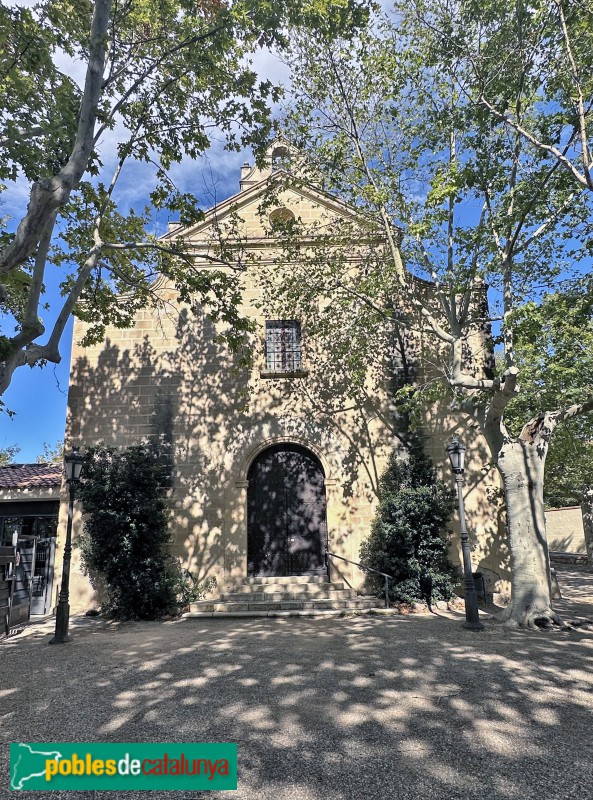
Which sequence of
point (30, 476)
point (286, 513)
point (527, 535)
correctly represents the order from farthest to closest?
point (30, 476)
point (286, 513)
point (527, 535)

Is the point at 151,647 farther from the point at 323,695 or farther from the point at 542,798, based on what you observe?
the point at 542,798

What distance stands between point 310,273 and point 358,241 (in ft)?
5.70

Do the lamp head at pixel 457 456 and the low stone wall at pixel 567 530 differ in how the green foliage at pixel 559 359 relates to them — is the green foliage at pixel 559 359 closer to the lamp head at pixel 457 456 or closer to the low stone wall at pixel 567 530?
the lamp head at pixel 457 456

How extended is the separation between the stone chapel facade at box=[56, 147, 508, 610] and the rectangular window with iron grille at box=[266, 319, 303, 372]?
→ 1.1 inches

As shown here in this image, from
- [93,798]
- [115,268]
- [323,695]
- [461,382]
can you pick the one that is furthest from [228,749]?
[115,268]

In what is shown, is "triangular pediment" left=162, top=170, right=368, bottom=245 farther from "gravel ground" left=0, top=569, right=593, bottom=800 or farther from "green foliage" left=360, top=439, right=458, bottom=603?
"gravel ground" left=0, top=569, right=593, bottom=800

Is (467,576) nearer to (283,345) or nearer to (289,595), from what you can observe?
(289,595)

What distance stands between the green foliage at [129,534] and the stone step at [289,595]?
4.48ft

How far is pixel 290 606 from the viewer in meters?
10.6

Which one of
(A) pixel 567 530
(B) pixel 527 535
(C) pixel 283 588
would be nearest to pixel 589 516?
(A) pixel 567 530

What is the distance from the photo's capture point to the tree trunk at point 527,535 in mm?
8453

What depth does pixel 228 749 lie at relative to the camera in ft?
12.3

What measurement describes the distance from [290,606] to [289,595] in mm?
533

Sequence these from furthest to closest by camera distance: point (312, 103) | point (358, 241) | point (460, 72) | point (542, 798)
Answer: point (358, 241), point (312, 103), point (460, 72), point (542, 798)
